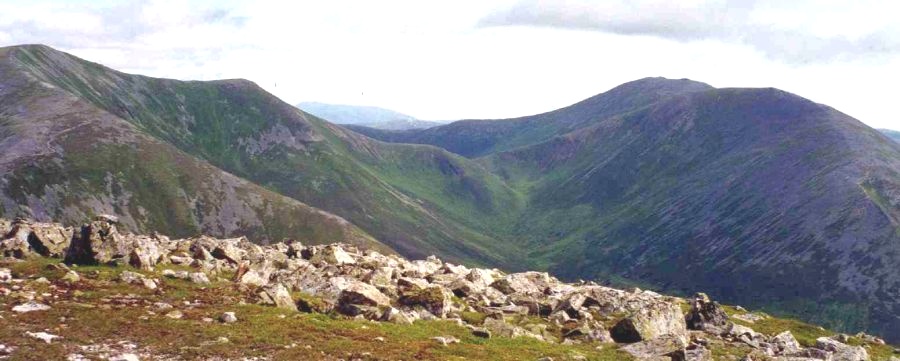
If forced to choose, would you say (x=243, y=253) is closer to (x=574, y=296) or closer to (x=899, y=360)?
(x=574, y=296)

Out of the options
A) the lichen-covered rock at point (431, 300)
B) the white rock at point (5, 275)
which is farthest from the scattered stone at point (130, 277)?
the lichen-covered rock at point (431, 300)

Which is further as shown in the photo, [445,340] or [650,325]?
[650,325]

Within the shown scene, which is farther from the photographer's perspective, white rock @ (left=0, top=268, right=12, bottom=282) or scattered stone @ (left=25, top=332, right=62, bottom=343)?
white rock @ (left=0, top=268, right=12, bottom=282)

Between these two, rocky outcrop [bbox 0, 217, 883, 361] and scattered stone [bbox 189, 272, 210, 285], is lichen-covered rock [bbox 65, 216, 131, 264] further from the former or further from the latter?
scattered stone [bbox 189, 272, 210, 285]

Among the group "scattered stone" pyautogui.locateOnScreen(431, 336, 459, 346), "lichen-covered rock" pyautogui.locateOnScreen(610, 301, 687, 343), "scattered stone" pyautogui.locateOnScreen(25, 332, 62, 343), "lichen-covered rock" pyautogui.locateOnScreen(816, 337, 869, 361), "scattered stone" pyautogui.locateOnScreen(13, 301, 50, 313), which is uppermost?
"scattered stone" pyautogui.locateOnScreen(13, 301, 50, 313)

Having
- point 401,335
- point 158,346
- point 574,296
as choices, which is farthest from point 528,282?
point 158,346

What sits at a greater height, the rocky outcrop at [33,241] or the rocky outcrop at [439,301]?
the rocky outcrop at [33,241]

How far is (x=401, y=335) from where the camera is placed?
34.8 meters

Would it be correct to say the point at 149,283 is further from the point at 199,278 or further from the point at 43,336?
the point at 43,336

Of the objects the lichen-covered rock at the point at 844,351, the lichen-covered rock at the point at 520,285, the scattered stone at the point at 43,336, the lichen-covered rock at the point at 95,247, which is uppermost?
the lichen-covered rock at the point at 95,247

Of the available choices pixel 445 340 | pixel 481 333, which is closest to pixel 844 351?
pixel 481 333

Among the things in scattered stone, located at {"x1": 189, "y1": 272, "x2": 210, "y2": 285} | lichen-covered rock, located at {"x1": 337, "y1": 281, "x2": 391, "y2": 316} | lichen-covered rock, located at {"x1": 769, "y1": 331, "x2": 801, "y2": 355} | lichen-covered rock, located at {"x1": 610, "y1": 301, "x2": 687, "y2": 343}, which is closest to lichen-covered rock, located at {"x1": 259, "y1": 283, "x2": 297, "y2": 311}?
lichen-covered rock, located at {"x1": 337, "y1": 281, "x2": 391, "y2": 316}

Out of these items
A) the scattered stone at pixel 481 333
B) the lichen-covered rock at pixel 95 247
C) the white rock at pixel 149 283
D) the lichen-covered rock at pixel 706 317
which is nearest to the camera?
the scattered stone at pixel 481 333

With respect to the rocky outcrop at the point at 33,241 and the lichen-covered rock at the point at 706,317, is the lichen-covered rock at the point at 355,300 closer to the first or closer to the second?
the rocky outcrop at the point at 33,241
